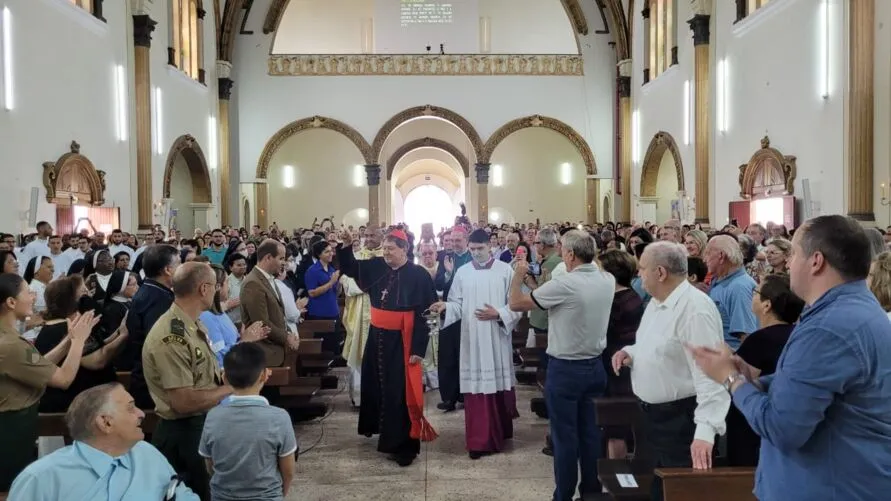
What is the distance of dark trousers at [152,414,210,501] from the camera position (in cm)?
376

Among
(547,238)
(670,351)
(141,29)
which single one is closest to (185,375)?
(670,351)

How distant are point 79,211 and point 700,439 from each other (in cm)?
1411

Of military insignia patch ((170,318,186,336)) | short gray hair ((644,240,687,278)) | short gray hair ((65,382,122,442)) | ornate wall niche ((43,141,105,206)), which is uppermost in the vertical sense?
ornate wall niche ((43,141,105,206))

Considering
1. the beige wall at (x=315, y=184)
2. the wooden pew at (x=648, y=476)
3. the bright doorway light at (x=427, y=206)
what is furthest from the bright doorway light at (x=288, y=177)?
the wooden pew at (x=648, y=476)

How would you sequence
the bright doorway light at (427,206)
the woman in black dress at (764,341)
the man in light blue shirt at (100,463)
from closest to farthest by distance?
the man in light blue shirt at (100,463) → the woman in black dress at (764,341) → the bright doorway light at (427,206)

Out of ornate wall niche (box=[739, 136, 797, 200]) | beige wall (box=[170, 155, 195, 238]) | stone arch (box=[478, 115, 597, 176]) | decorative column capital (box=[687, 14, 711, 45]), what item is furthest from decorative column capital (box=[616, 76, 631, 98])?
beige wall (box=[170, 155, 195, 238])

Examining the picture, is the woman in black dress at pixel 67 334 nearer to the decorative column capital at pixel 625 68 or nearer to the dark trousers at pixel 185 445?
the dark trousers at pixel 185 445

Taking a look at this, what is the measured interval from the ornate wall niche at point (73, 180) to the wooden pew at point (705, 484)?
1311cm

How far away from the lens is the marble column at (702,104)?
59.1ft

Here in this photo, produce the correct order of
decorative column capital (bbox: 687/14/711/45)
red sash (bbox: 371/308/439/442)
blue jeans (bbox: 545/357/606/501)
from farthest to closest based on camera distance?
decorative column capital (bbox: 687/14/711/45) → red sash (bbox: 371/308/439/442) → blue jeans (bbox: 545/357/606/501)

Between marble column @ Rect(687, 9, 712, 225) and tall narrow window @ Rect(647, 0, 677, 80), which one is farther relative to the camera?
A: tall narrow window @ Rect(647, 0, 677, 80)

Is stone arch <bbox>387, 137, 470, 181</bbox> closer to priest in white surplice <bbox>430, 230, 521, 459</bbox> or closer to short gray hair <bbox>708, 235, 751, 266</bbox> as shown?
priest in white surplice <bbox>430, 230, 521, 459</bbox>

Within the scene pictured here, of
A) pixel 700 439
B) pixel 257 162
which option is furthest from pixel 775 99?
pixel 257 162

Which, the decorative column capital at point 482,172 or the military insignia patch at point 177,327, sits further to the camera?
the decorative column capital at point 482,172
